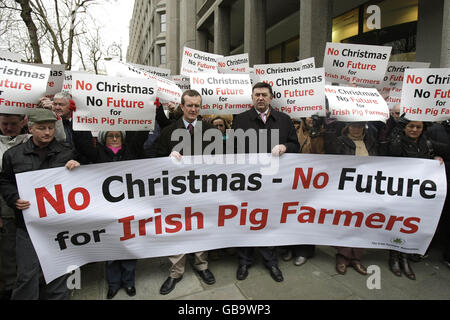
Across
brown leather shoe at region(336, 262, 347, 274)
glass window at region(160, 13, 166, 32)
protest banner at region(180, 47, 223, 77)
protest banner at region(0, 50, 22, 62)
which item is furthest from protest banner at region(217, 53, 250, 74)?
glass window at region(160, 13, 166, 32)

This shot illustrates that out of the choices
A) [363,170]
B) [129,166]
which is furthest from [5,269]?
[363,170]

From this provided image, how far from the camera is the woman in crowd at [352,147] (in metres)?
3.31

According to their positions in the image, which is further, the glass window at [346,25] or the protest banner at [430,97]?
the glass window at [346,25]

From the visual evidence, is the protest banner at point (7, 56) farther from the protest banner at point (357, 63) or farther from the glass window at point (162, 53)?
the glass window at point (162, 53)

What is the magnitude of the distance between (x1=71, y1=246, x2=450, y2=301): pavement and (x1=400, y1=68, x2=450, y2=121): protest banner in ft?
5.87

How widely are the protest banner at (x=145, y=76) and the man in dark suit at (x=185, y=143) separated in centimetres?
54

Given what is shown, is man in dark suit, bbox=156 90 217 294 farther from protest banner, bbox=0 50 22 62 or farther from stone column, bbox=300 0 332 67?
stone column, bbox=300 0 332 67

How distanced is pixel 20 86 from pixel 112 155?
1213 mm

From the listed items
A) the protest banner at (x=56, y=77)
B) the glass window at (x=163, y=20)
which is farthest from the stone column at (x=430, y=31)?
the glass window at (x=163, y=20)

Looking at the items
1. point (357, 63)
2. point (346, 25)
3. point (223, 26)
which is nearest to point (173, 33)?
point (223, 26)

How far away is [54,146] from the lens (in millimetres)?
2631

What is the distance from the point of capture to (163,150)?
314 cm

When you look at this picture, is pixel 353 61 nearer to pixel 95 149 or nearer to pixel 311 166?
pixel 311 166

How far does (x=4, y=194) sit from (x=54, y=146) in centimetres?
58
